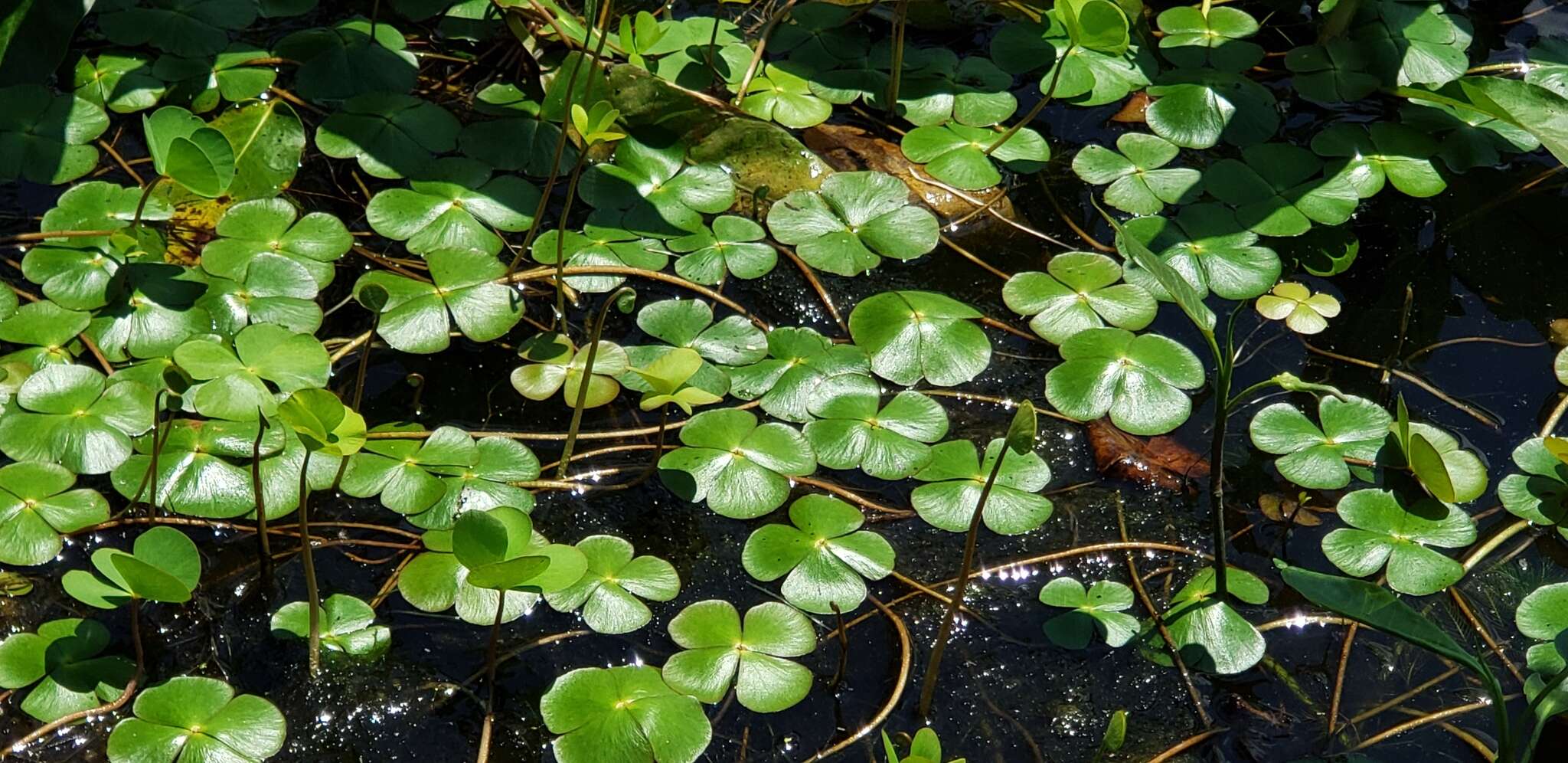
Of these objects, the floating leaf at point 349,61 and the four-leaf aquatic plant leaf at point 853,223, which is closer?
the four-leaf aquatic plant leaf at point 853,223

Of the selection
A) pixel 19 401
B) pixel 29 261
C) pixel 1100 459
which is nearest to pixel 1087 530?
pixel 1100 459

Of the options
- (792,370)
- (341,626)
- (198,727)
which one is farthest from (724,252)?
(198,727)

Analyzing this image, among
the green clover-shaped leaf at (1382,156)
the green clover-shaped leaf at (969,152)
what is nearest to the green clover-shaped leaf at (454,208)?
the green clover-shaped leaf at (969,152)

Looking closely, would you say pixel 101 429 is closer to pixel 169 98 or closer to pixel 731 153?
pixel 169 98

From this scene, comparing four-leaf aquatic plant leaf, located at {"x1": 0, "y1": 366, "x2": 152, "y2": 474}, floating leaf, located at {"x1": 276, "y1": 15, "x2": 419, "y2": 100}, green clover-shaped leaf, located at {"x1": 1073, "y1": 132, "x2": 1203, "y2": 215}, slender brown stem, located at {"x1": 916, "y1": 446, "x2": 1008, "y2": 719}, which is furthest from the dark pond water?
floating leaf, located at {"x1": 276, "y1": 15, "x2": 419, "y2": 100}

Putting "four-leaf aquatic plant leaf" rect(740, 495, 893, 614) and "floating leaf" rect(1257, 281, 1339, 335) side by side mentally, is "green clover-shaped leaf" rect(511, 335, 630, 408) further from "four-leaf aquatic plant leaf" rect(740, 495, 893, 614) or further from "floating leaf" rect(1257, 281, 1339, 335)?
"floating leaf" rect(1257, 281, 1339, 335)

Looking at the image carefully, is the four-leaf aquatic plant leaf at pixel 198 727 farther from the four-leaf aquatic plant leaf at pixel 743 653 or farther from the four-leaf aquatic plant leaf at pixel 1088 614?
the four-leaf aquatic plant leaf at pixel 1088 614

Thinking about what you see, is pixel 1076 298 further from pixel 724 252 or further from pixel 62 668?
pixel 62 668

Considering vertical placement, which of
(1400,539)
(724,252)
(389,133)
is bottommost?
(1400,539)
